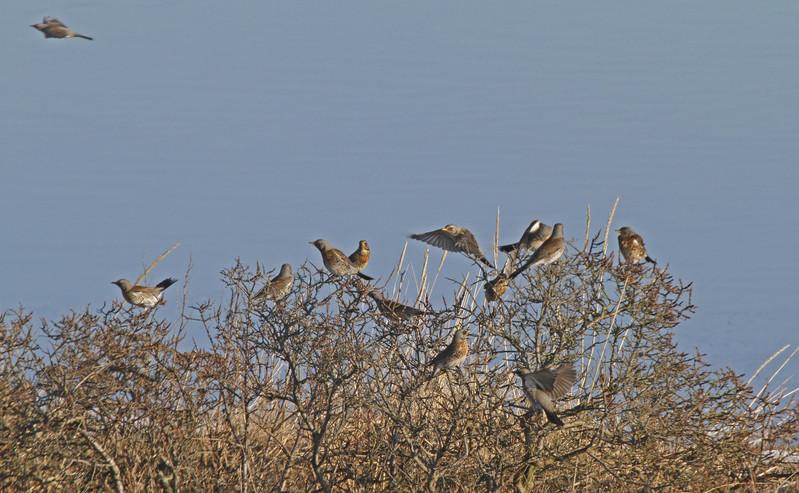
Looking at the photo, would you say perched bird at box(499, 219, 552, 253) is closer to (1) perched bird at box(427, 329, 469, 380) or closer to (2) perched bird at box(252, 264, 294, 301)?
(1) perched bird at box(427, 329, 469, 380)

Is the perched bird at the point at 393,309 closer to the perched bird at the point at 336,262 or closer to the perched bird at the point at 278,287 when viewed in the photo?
the perched bird at the point at 278,287

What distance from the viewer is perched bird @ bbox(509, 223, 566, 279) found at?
5059mm

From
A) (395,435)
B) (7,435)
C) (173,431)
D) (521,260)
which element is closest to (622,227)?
(521,260)

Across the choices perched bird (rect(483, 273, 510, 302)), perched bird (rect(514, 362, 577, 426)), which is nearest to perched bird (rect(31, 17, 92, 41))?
perched bird (rect(483, 273, 510, 302))

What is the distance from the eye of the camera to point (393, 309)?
471 centimetres

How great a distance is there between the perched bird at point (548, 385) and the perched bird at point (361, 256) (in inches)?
69.8

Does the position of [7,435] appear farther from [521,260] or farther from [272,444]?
[521,260]

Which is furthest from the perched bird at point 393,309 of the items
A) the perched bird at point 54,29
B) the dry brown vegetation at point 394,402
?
the perched bird at point 54,29

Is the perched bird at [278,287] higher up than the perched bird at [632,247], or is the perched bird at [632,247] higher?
the perched bird at [632,247]

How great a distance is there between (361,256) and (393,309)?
51.0 inches

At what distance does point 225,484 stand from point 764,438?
3193 millimetres

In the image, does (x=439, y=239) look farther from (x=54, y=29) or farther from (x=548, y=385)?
(x=54, y=29)

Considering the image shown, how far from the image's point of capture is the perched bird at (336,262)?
226 inches

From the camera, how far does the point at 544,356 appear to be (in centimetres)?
479
